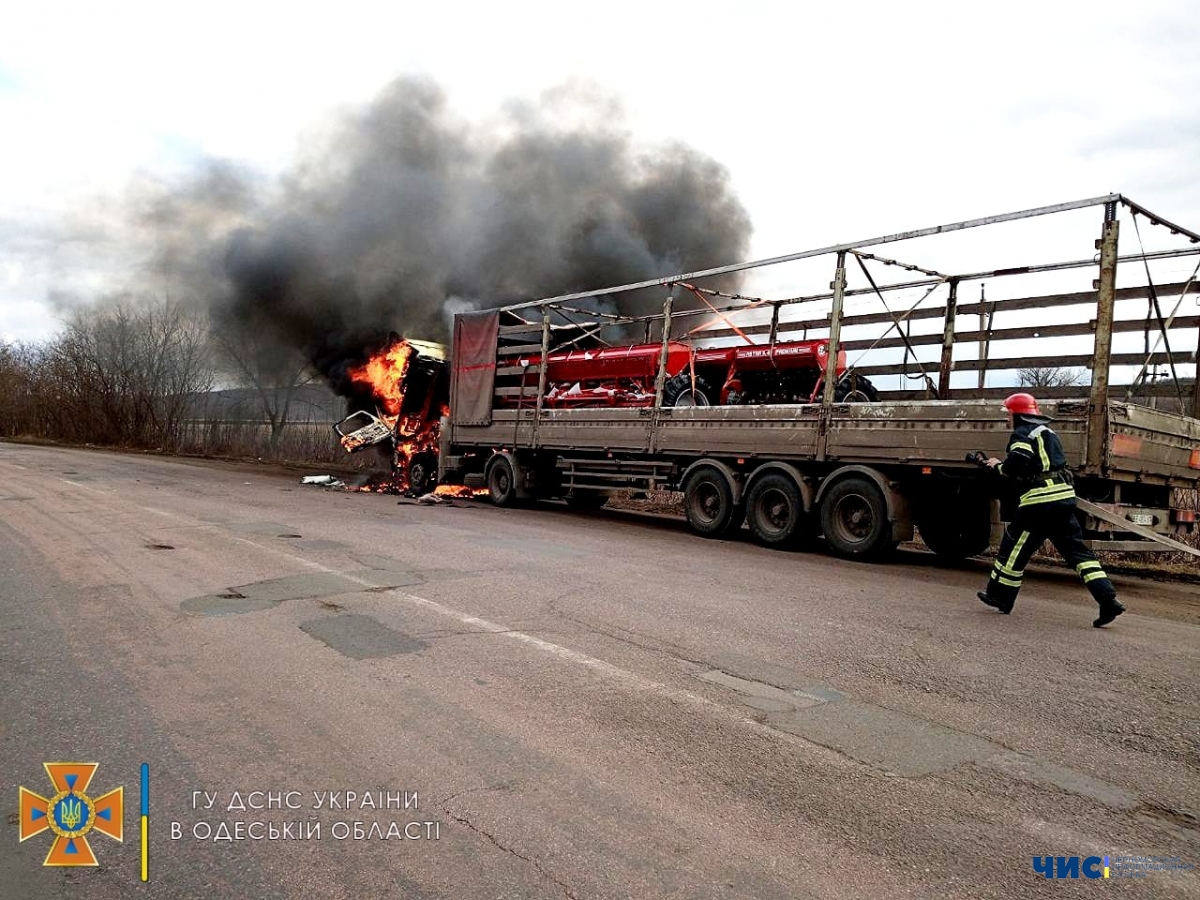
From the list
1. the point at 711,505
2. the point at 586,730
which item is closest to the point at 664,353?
the point at 711,505

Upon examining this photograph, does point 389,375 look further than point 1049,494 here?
Yes

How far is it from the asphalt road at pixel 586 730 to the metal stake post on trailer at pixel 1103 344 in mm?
1440

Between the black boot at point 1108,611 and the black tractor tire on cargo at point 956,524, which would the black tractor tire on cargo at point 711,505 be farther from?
the black boot at point 1108,611

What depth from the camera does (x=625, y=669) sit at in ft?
→ 14.1

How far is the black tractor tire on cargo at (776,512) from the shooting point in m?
9.58

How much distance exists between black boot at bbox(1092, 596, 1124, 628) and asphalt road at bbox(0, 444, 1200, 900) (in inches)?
4.8

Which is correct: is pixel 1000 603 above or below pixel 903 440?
below

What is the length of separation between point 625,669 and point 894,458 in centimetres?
535

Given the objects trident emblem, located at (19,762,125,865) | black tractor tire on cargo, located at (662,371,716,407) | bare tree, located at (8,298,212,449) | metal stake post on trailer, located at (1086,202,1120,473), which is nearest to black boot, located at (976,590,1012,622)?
metal stake post on trailer, located at (1086,202,1120,473)

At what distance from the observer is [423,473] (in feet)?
55.2

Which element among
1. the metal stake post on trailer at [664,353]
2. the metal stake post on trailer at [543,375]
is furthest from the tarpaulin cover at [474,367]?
the metal stake post on trailer at [664,353]

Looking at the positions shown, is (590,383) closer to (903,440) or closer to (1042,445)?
(903,440)

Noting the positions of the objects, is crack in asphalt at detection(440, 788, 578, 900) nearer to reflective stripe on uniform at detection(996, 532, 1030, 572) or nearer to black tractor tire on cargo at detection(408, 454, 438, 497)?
reflective stripe on uniform at detection(996, 532, 1030, 572)

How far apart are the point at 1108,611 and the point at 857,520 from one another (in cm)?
352
